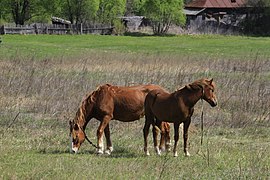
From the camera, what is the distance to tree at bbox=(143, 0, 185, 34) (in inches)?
3214

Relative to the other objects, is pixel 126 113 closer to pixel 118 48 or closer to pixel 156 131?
pixel 156 131

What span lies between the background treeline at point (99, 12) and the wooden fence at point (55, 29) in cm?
377

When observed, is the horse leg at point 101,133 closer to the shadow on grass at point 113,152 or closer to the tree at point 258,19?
the shadow on grass at point 113,152

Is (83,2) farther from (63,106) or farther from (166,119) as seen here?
(166,119)

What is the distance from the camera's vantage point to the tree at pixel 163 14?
8162cm

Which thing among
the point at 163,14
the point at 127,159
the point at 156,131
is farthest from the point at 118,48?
the point at 127,159

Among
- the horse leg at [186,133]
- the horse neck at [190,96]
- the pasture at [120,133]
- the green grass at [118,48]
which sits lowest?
the green grass at [118,48]

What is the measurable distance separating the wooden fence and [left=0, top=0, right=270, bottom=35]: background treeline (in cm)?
377

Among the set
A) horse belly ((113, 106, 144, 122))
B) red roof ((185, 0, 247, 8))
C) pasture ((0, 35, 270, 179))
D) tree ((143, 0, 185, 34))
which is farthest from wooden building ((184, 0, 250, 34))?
horse belly ((113, 106, 144, 122))

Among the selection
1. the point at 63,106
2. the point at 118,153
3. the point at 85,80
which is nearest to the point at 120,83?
the point at 85,80

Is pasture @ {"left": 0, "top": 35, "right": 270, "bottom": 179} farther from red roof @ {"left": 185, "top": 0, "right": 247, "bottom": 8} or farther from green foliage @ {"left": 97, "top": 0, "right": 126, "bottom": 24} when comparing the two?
red roof @ {"left": 185, "top": 0, "right": 247, "bottom": 8}

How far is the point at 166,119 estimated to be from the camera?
10586 mm

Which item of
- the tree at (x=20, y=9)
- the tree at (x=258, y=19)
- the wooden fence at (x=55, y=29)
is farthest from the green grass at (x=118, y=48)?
the tree at (x=258, y=19)

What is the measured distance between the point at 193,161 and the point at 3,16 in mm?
77491
